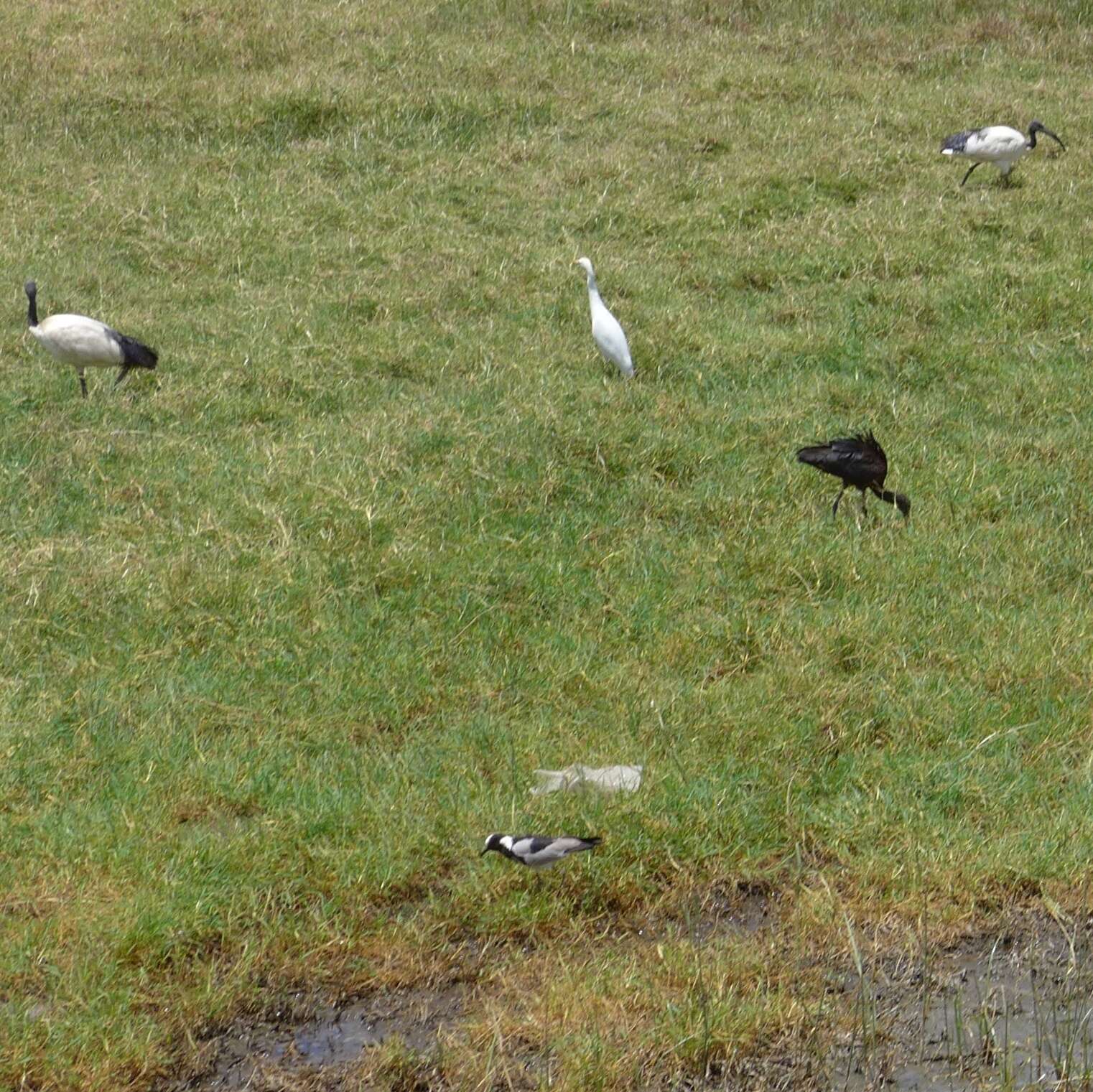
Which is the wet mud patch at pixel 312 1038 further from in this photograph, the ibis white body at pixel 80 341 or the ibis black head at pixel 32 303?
the ibis black head at pixel 32 303

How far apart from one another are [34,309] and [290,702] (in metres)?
4.62

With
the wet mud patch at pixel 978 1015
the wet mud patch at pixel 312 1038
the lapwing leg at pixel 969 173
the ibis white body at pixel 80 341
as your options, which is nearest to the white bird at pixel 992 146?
the lapwing leg at pixel 969 173

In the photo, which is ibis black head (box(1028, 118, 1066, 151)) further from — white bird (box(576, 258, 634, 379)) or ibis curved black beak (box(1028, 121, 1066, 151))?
white bird (box(576, 258, 634, 379))

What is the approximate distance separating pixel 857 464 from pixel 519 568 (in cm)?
177

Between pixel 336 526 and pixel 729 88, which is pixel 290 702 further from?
pixel 729 88

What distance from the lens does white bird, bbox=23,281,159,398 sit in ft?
29.3

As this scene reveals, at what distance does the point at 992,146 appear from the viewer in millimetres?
12781

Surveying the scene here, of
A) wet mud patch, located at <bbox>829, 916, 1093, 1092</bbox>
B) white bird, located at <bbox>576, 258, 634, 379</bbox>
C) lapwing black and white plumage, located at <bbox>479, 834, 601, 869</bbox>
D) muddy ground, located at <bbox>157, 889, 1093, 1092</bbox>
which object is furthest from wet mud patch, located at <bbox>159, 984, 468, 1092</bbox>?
white bird, located at <bbox>576, 258, 634, 379</bbox>

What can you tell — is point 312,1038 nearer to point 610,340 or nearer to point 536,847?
point 536,847

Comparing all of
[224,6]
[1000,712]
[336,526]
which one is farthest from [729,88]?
[1000,712]

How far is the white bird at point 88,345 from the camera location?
8.92 meters

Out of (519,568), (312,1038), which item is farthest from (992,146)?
(312,1038)

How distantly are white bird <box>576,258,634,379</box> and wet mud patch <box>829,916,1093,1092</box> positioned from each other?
5066 millimetres

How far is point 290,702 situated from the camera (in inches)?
235
